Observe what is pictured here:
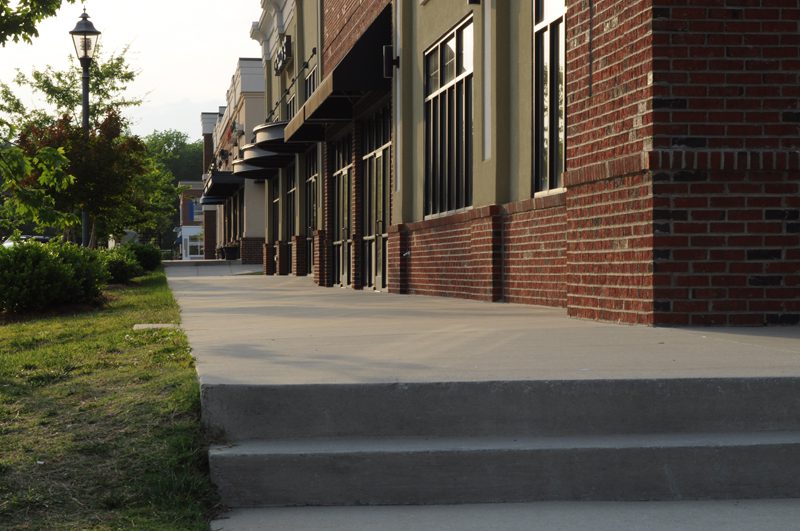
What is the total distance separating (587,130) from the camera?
833cm

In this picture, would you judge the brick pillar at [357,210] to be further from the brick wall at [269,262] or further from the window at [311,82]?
the brick wall at [269,262]

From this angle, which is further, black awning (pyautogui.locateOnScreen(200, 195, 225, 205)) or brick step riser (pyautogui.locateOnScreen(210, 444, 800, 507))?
black awning (pyautogui.locateOnScreen(200, 195, 225, 205))

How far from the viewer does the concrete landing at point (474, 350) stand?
4.90 metres

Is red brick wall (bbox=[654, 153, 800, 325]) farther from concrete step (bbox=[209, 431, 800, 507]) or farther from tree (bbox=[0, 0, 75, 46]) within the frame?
tree (bbox=[0, 0, 75, 46])

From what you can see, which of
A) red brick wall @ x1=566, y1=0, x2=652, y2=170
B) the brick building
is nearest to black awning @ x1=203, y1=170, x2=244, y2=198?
the brick building

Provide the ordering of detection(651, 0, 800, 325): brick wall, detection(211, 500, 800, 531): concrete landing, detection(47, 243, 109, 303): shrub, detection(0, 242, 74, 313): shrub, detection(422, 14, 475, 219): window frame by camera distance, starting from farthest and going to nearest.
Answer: detection(47, 243, 109, 303): shrub
detection(0, 242, 74, 313): shrub
detection(422, 14, 475, 219): window frame
detection(651, 0, 800, 325): brick wall
detection(211, 500, 800, 531): concrete landing

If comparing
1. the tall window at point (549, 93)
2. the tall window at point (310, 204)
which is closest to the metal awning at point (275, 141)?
the tall window at point (310, 204)

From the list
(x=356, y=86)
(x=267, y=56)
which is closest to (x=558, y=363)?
(x=356, y=86)

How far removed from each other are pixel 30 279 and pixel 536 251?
301 inches

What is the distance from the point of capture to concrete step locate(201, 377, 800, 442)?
15.0ft

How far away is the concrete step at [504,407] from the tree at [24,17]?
380 inches

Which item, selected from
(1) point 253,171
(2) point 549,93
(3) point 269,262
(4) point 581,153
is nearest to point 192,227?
(1) point 253,171

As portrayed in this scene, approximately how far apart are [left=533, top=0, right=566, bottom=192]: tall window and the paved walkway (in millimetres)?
2155

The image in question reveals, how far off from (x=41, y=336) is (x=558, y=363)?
22.8 ft
